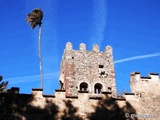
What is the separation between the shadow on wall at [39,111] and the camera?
14891 mm

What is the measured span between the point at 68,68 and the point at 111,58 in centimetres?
478

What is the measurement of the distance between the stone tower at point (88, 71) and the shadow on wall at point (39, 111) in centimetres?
958

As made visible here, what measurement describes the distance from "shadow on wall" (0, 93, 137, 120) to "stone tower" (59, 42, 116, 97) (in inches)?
377

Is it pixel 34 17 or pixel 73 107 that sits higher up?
pixel 34 17

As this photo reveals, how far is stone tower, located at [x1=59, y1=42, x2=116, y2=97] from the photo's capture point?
26.2 metres

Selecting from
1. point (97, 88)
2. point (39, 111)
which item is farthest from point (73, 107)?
point (97, 88)

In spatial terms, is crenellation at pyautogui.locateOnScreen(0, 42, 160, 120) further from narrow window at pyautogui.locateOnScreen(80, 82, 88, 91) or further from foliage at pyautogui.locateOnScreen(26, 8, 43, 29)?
foliage at pyautogui.locateOnScreen(26, 8, 43, 29)

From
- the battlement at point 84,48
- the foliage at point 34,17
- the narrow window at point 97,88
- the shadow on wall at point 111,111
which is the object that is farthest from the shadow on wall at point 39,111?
the foliage at point 34,17

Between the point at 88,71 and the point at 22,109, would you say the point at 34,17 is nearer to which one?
the point at 88,71

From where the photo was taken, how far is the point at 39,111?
15148 mm

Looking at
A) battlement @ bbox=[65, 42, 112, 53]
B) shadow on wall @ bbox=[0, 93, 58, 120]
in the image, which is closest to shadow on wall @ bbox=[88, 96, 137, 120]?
shadow on wall @ bbox=[0, 93, 58, 120]

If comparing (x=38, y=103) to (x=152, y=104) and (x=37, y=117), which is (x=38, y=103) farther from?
Answer: (x=152, y=104)

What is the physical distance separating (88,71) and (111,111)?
36.8 ft

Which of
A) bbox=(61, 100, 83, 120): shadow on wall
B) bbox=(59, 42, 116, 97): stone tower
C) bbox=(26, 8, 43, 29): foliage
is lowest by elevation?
bbox=(61, 100, 83, 120): shadow on wall
